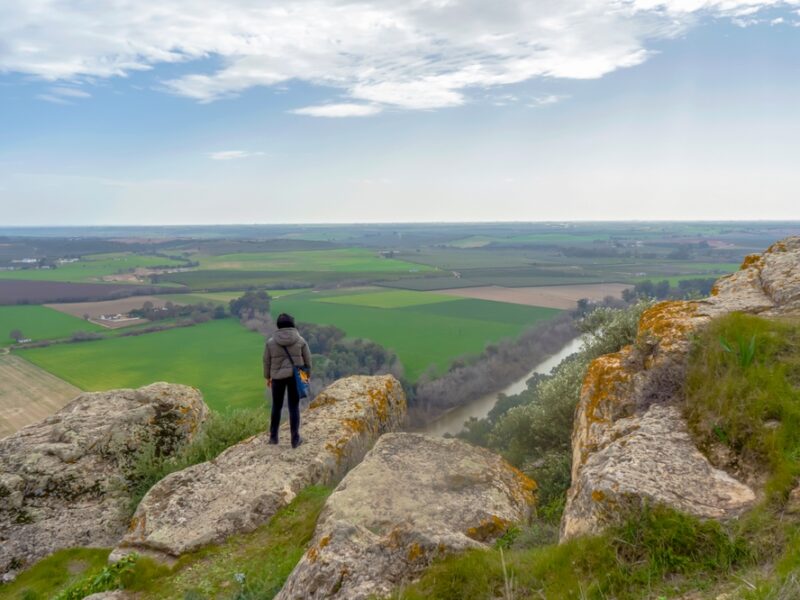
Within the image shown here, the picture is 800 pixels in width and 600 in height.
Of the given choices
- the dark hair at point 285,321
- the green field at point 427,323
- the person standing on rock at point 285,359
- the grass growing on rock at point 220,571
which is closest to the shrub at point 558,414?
the grass growing on rock at point 220,571

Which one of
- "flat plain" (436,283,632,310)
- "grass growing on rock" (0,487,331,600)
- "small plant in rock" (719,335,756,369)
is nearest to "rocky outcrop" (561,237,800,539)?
"small plant in rock" (719,335,756,369)

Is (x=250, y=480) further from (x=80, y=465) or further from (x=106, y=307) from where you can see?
(x=106, y=307)

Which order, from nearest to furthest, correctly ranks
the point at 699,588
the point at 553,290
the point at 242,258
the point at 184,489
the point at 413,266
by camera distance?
the point at 699,588 → the point at 184,489 → the point at 553,290 → the point at 413,266 → the point at 242,258

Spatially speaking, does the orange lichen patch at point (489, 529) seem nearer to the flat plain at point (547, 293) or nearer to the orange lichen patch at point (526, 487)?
the orange lichen patch at point (526, 487)

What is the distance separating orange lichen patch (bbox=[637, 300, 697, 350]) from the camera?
771cm

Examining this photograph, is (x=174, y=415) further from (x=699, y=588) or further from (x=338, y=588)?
(x=699, y=588)

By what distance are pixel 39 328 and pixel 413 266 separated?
312 feet

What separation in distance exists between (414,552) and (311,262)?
16047 cm

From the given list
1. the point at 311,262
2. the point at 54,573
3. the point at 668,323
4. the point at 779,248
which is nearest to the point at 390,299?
the point at 311,262

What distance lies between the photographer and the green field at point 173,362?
4878 cm

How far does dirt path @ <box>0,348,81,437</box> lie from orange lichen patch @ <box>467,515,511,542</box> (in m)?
41.5

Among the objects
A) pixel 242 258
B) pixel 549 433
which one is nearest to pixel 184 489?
pixel 549 433

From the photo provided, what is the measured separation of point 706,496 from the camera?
5.01m

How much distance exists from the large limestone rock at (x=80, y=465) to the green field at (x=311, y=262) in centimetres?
12159
